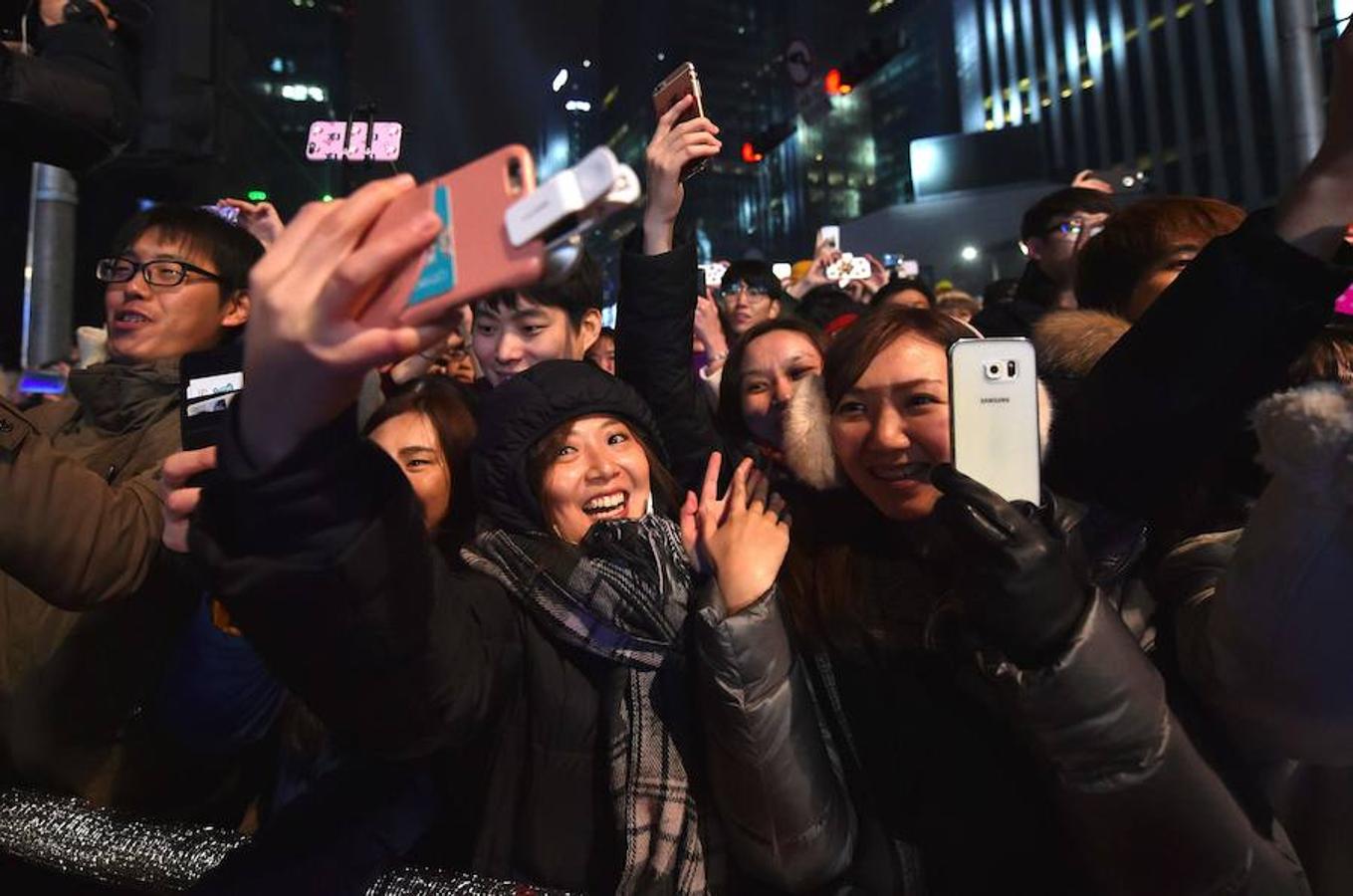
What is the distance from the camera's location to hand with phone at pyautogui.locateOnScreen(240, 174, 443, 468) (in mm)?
777

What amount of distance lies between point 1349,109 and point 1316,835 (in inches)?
42.9

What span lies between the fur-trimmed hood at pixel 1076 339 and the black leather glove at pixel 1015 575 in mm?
793

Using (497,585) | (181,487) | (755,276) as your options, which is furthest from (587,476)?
(755,276)

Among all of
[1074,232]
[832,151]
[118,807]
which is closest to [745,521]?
[118,807]

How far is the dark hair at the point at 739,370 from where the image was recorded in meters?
3.09

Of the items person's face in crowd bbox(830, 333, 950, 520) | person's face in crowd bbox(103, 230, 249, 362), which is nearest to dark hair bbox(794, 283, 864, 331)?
person's face in crowd bbox(830, 333, 950, 520)

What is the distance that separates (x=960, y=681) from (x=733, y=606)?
41 centimetres

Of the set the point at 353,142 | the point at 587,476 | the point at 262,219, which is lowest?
the point at 587,476

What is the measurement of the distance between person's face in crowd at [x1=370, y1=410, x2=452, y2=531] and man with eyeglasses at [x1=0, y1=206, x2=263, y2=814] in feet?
1.70

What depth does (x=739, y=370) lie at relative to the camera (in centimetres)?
314

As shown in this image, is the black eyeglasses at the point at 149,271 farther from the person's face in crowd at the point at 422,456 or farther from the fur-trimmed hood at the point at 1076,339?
the fur-trimmed hood at the point at 1076,339

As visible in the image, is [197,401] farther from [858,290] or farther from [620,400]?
[858,290]

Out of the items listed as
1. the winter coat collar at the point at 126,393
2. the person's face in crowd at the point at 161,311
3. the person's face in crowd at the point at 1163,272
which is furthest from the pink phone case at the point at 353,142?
the person's face in crowd at the point at 1163,272

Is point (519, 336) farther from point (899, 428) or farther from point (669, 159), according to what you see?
point (899, 428)
